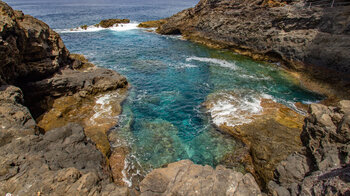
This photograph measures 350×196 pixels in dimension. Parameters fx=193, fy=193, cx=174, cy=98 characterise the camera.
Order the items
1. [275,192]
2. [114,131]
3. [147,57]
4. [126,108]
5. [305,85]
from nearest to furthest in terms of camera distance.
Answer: [275,192] < [114,131] < [126,108] < [305,85] < [147,57]

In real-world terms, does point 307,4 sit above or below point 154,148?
above

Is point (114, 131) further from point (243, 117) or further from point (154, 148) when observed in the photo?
point (243, 117)

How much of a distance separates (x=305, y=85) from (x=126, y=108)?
1919 centimetres

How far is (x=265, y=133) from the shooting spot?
12.7m

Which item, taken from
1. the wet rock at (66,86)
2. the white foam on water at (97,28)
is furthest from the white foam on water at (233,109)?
the white foam on water at (97,28)

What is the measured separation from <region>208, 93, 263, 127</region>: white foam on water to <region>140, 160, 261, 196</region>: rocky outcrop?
24.3 feet

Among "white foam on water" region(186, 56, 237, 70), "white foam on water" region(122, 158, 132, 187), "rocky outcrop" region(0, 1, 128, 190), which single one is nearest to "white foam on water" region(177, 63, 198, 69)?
"white foam on water" region(186, 56, 237, 70)

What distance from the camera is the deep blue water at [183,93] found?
13094 millimetres

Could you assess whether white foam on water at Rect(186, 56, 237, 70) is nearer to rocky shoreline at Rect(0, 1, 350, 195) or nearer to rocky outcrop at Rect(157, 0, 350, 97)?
rocky outcrop at Rect(157, 0, 350, 97)

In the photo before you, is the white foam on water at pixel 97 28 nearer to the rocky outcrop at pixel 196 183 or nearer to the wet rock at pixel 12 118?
the wet rock at pixel 12 118

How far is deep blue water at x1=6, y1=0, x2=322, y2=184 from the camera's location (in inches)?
516

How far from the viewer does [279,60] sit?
27438mm

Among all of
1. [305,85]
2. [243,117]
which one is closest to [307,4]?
[305,85]

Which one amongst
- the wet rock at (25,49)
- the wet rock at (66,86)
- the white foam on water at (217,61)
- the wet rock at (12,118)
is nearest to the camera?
the wet rock at (12,118)
